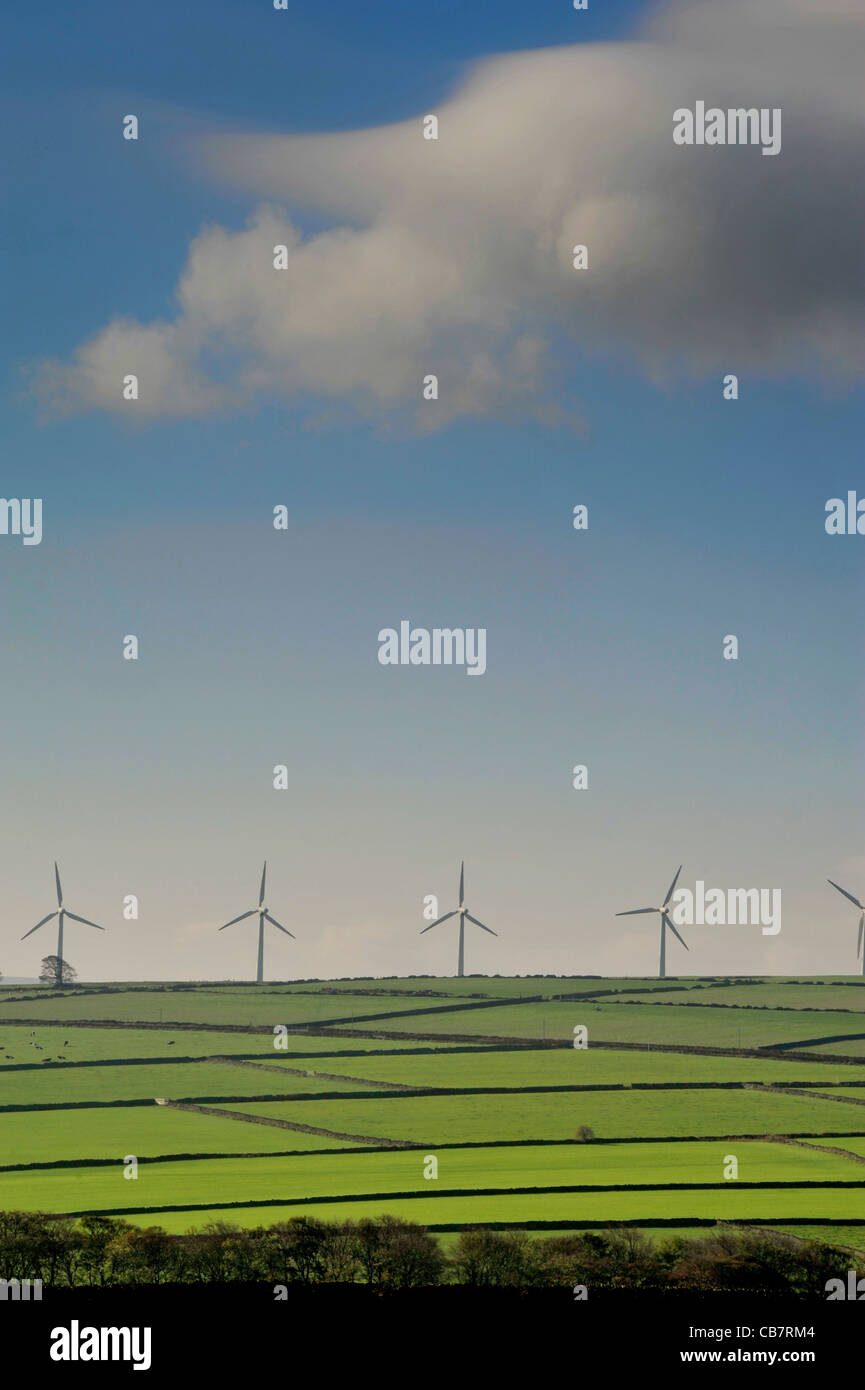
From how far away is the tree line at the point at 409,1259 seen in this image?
9212cm

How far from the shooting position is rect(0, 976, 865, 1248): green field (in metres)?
111

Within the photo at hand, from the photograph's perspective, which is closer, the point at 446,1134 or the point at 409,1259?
the point at 409,1259

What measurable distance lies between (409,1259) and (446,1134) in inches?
1985

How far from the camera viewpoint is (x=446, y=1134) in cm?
14375

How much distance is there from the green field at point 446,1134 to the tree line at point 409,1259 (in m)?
5.67

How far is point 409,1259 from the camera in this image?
93.7m

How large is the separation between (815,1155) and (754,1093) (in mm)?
31991

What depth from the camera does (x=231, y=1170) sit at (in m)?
127

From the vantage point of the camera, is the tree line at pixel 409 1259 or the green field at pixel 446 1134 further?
the green field at pixel 446 1134

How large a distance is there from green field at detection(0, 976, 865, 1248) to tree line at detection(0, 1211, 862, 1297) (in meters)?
5.67

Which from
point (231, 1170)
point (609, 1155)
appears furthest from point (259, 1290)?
point (609, 1155)

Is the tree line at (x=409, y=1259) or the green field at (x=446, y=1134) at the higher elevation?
the green field at (x=446, y=1134)

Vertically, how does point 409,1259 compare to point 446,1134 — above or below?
below
